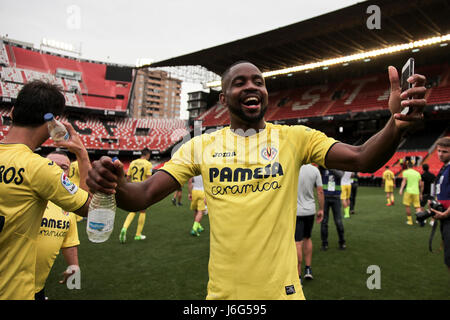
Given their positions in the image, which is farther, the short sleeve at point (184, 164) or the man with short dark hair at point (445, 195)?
the man with short dark hair at point (445, 195)

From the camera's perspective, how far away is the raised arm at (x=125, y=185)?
113 cm

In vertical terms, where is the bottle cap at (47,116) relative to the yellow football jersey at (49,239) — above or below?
above

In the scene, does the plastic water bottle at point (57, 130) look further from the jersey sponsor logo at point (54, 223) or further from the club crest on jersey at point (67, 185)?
the jersey sponsor logo at point (54, 223)

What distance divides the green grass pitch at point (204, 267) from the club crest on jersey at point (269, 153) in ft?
9.95

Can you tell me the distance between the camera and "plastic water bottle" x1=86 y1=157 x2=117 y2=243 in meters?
1.19

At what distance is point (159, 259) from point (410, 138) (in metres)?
27.7

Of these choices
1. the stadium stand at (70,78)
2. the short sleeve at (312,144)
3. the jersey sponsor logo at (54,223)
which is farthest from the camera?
the stadium stand at (70,78)

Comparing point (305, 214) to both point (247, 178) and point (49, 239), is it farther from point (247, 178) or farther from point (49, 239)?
point (49, 239)

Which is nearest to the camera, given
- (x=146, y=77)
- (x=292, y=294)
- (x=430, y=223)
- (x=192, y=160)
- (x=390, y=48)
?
(x=292, y=294)

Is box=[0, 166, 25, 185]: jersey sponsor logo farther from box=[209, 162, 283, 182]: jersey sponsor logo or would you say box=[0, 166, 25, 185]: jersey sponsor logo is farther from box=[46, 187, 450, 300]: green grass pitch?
box=[46, 187, 450, 300]: green grass pitch

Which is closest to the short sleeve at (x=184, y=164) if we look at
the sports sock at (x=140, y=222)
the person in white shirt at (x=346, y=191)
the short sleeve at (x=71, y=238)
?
the short sleeve at (x=71, y=238)

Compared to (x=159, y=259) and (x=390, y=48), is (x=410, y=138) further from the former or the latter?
(x=159, y=259)

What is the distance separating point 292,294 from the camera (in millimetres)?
1609

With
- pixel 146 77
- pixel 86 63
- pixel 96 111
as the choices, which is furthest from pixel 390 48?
pixel 146 77
